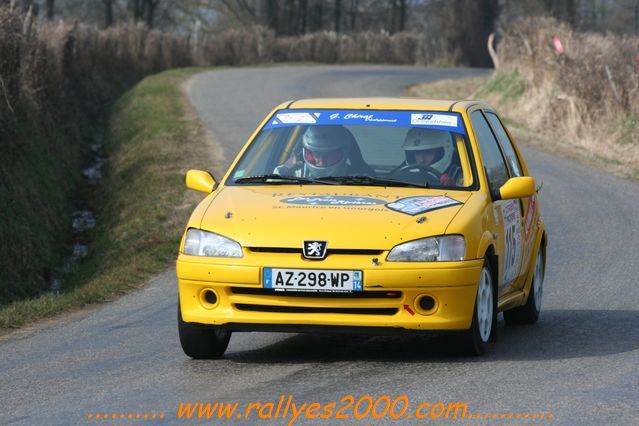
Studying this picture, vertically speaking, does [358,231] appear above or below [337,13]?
above

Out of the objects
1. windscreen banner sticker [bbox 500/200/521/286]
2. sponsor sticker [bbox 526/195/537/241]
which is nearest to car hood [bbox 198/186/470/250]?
windscreen banner sticker [bbox 500/200/521/286]

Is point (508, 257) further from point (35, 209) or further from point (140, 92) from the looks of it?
point (140, 92)

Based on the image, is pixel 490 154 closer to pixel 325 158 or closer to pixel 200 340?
pixel 325 158

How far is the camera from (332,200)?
→ 7.77 m

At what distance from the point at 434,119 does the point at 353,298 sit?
6.14 ft

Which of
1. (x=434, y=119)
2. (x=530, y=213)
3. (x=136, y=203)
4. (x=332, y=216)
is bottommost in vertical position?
(x=136, y=203)

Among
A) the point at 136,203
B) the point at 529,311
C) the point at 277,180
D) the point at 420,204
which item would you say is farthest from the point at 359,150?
the point at 136,203

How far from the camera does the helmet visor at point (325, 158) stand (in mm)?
8531

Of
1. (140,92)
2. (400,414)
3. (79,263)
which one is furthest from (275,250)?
(140,92)

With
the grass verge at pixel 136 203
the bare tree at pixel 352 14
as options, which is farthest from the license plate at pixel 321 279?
the bare tree at pixel 352 14

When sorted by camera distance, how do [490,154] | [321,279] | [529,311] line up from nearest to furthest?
[321,279]
[490,154]
[529,311]

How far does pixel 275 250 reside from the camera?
7.30 meters

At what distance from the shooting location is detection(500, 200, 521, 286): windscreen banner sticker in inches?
330

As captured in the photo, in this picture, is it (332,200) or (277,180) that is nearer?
(332,200)
